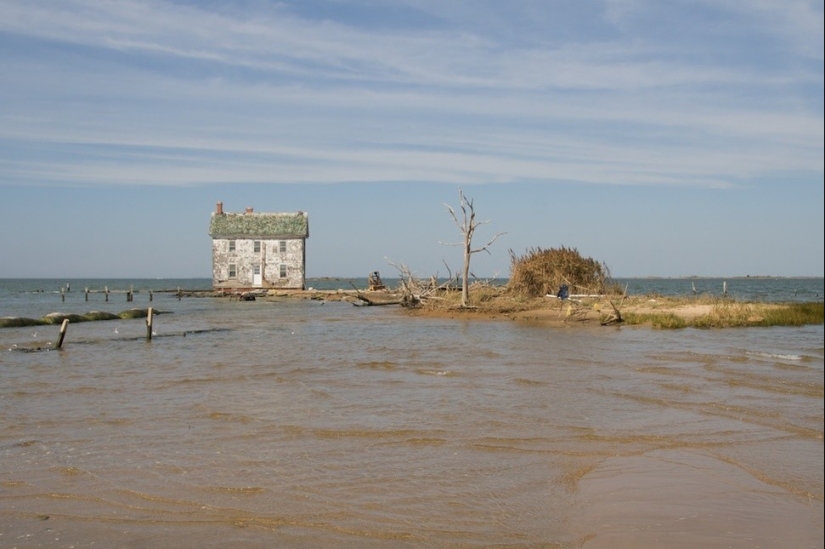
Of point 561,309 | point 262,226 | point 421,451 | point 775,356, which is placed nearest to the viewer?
point 421,451

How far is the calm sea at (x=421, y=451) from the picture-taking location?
786 cm

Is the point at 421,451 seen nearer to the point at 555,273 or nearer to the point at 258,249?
the point at 555,273

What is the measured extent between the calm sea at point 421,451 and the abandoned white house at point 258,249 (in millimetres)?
42719

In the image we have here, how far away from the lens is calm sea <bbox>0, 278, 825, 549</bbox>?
25.8 ft

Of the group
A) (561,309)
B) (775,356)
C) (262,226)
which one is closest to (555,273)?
(561,309)

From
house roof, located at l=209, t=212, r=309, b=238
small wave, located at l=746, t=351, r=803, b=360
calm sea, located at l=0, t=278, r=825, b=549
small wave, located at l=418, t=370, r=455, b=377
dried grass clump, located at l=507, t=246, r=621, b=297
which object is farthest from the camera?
house roof, located at l=209, t=212, r=309, b=238

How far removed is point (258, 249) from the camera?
2581 inches

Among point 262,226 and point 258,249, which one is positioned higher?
point 262,226

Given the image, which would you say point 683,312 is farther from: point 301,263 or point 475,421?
point 301,263

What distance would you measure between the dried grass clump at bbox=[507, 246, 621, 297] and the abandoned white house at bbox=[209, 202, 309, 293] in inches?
999

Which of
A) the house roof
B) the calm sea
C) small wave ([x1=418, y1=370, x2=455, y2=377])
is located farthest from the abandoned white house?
small wave ([x1=418, y1=370, x2=455, y2=377])

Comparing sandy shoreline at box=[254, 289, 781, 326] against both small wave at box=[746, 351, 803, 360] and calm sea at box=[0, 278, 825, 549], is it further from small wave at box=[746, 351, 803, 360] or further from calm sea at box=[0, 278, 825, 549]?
calm sea at box=[0, 278, 825, 549]

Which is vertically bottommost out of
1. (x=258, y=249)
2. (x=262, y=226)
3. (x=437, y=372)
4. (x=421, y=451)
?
(x=421, y=451)

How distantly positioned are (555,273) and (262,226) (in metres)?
30.7
